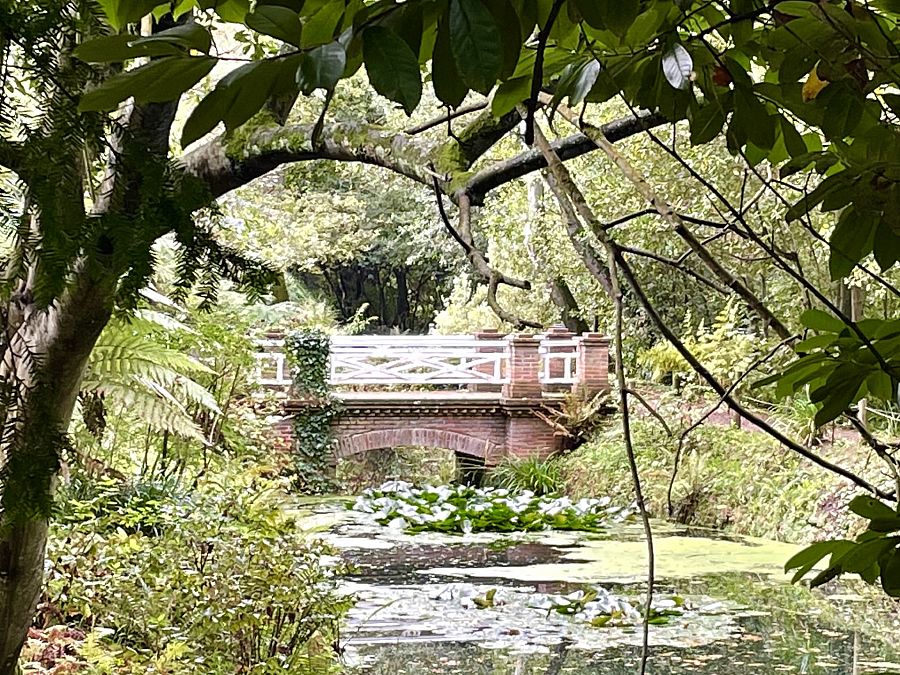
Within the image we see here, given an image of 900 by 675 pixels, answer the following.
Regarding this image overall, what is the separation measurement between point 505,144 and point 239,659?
6.91 meters

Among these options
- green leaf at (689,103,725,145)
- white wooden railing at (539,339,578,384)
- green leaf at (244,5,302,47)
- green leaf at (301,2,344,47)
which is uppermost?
white wooden railing at (539,339,578,384)

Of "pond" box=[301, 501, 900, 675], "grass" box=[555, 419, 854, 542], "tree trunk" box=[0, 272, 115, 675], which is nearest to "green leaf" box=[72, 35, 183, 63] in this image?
"tree trunk" box=[0, 272, 115, 675]

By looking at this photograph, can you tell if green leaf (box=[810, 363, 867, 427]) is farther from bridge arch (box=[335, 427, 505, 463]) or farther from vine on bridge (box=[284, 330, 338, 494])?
bridge arch (box=[335, 427, 505, 463])

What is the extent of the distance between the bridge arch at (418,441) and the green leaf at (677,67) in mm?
10999

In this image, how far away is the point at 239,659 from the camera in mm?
3379

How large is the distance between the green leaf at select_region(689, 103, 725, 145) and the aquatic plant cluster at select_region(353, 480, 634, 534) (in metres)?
7.09

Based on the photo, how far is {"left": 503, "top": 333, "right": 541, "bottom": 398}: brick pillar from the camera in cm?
1188

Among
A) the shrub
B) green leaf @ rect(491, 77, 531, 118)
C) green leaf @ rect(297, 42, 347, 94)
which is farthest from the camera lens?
the shrub

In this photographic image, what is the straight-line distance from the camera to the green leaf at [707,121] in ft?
2.59

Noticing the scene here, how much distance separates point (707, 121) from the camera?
31.3 inches

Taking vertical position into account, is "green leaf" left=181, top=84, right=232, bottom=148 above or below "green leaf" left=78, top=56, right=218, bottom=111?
below

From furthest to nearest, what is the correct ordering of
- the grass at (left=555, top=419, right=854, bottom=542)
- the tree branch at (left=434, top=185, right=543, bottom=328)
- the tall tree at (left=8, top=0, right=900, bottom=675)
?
the grass at (left=555, top=419, right=854, bottom=542)
the tree branch at (left=434, top=185, right=543, bottom=328)
the tall tree at (left=8, top=0, right=900, bottom=675)

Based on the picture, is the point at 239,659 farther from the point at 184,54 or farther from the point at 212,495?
the point at 184,54

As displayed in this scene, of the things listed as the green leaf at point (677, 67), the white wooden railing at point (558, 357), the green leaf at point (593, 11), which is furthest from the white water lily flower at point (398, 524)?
the green leaf at point (593, 11)
